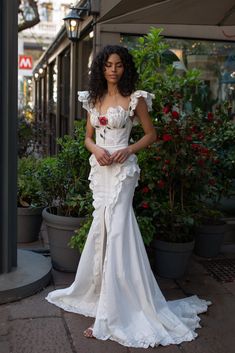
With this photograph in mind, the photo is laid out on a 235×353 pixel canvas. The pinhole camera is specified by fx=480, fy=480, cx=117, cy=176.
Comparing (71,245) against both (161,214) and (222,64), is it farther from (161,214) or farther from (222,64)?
(222,64)

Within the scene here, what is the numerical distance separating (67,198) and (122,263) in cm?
142

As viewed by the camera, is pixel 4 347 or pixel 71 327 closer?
pixel 4 347

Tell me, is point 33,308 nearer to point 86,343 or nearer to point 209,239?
point 86,343

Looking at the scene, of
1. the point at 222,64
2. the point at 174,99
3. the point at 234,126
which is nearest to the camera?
the point at 174,99

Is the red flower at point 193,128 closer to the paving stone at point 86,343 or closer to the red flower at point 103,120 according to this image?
the red flower at point 103,120

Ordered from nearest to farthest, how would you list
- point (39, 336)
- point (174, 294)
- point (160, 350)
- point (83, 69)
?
point (160, 350) < point (39, 336) < point (174, 294) < point (83, 69)

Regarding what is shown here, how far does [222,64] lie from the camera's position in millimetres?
6559

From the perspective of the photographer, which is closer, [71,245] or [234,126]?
[71,245]

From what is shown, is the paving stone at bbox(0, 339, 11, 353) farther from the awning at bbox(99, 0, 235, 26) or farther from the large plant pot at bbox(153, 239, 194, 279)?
the awning at bbox(99, 0, 235, 26)

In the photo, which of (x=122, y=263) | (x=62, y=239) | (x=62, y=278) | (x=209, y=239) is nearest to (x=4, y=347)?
(x=122, y=263)

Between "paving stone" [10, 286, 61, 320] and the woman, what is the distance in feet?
1.14

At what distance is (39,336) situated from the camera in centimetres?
331

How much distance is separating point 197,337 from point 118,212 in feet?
3.39

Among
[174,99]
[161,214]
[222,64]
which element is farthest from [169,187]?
[222,64]
